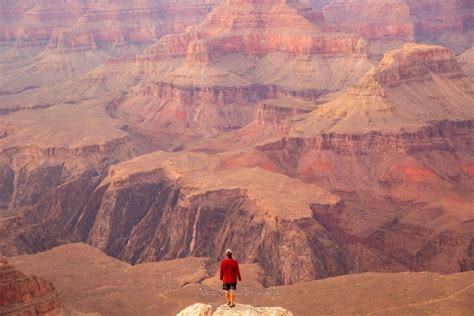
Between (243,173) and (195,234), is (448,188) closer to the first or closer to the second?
(243,173)

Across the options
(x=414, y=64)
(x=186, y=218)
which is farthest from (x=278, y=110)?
(x=186, y=218)

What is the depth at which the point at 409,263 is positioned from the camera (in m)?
104

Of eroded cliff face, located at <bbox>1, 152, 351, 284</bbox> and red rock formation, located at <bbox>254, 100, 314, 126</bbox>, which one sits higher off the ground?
red rock formation, located at <bbox>254, 100, 314, 126</bbox>

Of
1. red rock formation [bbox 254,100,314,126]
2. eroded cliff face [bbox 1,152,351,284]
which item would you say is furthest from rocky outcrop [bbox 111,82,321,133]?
eroded cliff face [bbox 1,152,351,284]

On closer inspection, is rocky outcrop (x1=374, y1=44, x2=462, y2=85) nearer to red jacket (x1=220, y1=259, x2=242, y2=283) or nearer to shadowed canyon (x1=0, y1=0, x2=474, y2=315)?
shadowed canyon (x1=0, y1=0, x2=474, y2=315)

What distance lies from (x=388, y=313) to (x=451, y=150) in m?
70.8

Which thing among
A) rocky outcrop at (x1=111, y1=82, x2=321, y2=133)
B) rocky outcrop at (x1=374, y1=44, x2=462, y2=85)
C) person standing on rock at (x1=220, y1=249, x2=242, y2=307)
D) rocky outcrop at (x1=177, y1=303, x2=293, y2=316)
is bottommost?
rocky outcrop at (x1=111, y1=82, x2=321, y2=133)

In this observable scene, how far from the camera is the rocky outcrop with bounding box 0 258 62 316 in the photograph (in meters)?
61.3

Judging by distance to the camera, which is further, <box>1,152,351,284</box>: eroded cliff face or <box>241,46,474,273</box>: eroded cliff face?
<box>241,46,474,273</box>: eroded cliff face

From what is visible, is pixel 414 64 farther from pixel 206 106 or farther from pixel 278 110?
pixel 206 106

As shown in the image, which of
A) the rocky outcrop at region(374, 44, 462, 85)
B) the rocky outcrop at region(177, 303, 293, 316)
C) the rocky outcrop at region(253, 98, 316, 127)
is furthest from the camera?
the rocky outcrop at region(253, 98, 316, 127)

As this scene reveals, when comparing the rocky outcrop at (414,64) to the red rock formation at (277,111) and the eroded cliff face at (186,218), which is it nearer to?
the red rock formation at (277,111)

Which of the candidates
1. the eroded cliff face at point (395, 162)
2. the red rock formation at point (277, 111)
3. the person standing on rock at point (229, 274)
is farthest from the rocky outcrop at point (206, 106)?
the person standing on rock at point (229, 274)

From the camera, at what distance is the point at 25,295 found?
62.2 m
